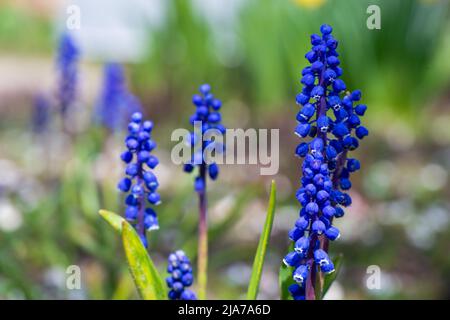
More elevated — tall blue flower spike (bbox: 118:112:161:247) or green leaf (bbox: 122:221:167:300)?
tall blue flower spike (bbox: 118:112:161:247)

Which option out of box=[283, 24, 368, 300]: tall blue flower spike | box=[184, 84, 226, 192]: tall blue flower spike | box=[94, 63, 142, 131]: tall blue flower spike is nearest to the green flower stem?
box=[184, 84, 226, 192]: tall blue flower spike

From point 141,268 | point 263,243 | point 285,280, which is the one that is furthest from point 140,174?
point 285,280

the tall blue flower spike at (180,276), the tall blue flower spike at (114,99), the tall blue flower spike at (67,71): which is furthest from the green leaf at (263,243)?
the tall blue flower spike at (114,99)

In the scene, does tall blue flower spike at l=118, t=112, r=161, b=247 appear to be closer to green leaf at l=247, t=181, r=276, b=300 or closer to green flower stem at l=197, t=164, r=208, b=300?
green flower stem at l=197, t=164, r=208, b=300

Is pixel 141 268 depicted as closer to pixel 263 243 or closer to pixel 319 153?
pixel 263 243

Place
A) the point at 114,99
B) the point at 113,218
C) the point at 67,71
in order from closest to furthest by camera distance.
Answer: the point at 113,218, the point at 67,71, the point at 114,99
